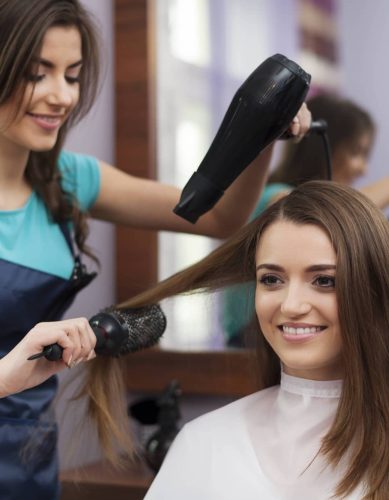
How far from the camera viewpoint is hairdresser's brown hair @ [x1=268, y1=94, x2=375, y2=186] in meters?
2.49

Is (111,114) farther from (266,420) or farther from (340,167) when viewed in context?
(266,420)

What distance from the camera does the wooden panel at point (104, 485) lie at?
2164 millimetres

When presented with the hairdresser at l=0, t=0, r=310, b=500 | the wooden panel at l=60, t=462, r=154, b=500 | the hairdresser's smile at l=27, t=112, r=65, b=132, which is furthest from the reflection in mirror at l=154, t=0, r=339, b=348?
the hairdresser's smile at l=27, t=112, r=65, b=132

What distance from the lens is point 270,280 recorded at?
1503 millimetres

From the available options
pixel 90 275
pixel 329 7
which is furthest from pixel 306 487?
pixel 329 7

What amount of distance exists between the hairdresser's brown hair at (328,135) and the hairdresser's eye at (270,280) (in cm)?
101

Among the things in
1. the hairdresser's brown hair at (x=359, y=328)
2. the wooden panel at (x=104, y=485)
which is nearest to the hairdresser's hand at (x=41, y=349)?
the hairdresser's brown hair at (x=359, y=328)

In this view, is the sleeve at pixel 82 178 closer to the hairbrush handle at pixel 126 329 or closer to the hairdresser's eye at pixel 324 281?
the hairbrush handle at pixel 126 329

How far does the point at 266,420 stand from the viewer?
1581mm

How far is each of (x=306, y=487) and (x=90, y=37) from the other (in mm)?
908

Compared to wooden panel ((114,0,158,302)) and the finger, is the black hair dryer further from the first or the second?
wooden panel ((114,0,158,302))

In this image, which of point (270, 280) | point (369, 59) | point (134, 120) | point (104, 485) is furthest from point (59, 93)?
point (369, 59)

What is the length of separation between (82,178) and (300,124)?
0.52 meters

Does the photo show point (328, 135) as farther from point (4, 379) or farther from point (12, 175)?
point (4, 379)
